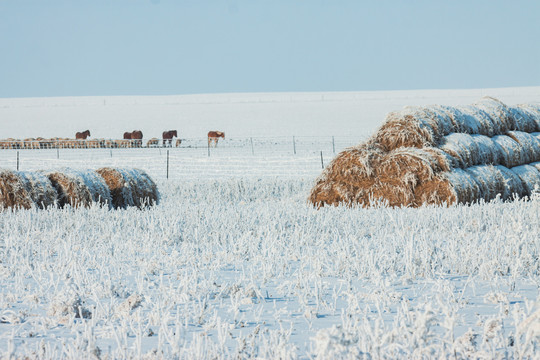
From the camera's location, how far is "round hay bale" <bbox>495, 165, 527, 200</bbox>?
995 cm

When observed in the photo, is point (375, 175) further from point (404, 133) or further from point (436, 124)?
point (436, 124)

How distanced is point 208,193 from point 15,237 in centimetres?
730

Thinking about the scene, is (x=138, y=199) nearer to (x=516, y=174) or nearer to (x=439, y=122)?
(x=439, y=122)

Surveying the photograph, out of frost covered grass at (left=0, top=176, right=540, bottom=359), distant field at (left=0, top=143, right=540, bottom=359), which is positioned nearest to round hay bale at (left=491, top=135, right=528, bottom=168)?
distant field at (left=0, top=143, right=540, bottom=359)

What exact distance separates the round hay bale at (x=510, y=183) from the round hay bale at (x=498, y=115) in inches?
35.1

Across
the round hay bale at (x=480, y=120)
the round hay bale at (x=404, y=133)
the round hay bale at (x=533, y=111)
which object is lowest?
the round hay bale at (x=404, y=133)

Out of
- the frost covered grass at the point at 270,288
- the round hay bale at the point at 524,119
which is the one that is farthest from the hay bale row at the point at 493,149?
the frost covered grass at the point at 270,288

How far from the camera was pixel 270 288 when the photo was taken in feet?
13.0

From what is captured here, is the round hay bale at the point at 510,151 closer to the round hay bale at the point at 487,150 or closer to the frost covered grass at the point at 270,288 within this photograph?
the round hay bale at the point at 487,150

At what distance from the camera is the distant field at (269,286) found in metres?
2.63

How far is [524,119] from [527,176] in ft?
5.32

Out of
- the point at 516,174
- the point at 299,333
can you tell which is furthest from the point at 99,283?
the point at 516,174

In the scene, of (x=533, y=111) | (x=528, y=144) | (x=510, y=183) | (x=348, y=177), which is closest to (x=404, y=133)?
(x=348, y=177)

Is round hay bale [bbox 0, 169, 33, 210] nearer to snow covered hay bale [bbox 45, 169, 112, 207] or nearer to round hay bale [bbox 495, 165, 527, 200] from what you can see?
snow covered hay bale [bbox 45, 169, 112, 207]
